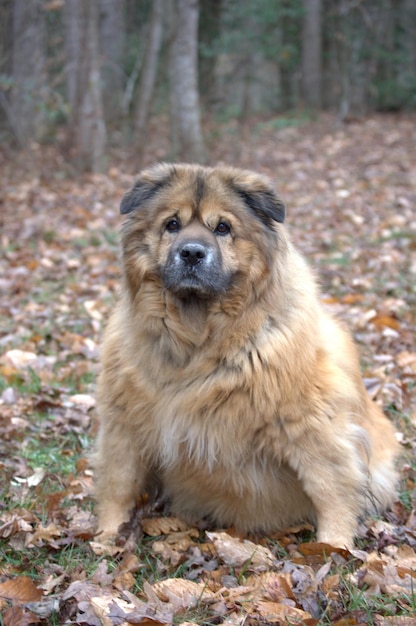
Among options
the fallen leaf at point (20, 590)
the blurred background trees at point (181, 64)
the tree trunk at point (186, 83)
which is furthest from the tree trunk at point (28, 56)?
the fallen leaf at point (20, 590)

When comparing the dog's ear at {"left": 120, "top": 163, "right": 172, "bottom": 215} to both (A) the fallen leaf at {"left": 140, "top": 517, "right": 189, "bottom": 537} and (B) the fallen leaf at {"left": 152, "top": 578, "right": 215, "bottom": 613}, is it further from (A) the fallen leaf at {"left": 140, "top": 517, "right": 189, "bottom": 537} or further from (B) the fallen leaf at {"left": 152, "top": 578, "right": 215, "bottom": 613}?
(B) the fallen leaf at {"left": 152, "top": 578, "right": 215, "bottom": 613}

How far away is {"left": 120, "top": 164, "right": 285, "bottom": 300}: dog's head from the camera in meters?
3.80

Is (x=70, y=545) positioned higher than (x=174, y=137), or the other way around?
(x=174, y=137)

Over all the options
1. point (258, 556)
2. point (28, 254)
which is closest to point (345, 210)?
point (28, 254)

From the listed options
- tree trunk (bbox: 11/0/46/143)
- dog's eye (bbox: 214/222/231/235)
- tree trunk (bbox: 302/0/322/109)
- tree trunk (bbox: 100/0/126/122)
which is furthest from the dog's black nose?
tree trunk (bbox: 302/0/322/109)

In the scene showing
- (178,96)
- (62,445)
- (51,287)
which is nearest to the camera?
(62,445)

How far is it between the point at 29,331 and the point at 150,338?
347cm

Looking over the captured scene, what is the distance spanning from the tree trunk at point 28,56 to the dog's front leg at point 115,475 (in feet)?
40.1

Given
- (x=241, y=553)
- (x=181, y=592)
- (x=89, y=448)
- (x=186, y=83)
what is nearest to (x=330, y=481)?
(x=241, y=553)

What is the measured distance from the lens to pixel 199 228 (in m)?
3.91

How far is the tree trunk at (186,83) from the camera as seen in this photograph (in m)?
13.8

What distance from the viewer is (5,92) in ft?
52.6

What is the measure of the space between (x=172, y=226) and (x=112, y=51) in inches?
724

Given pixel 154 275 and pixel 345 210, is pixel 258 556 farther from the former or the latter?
pixel 345 210
